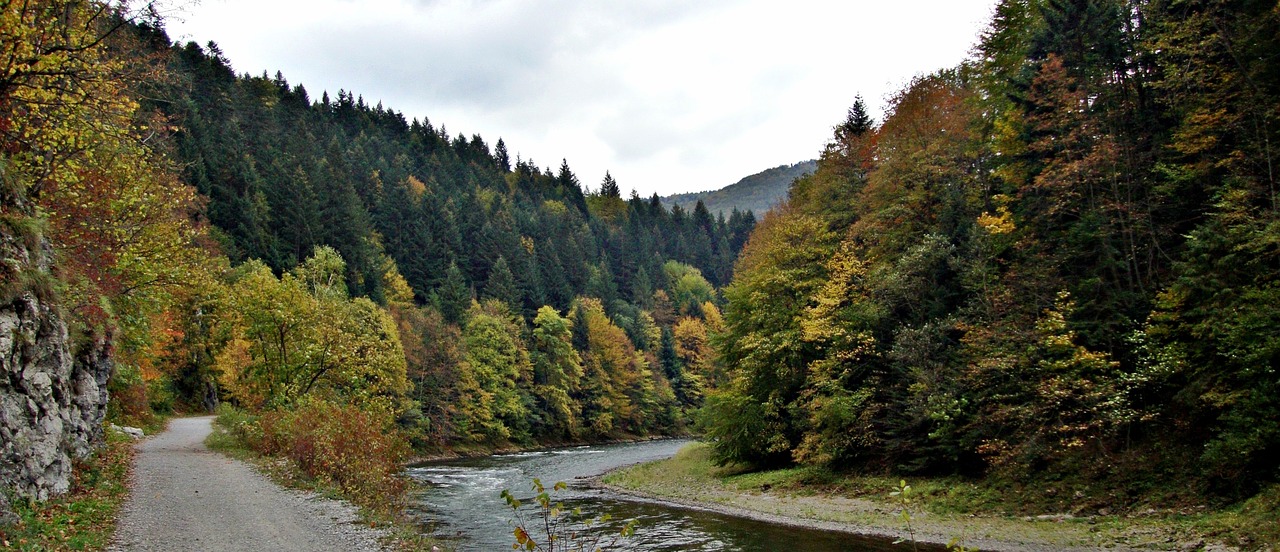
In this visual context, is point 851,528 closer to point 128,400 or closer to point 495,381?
point 128,400

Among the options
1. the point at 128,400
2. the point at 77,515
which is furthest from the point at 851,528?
the point at 128,400

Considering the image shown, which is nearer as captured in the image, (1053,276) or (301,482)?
(301,482)

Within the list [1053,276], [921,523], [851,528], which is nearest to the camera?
[921,523]

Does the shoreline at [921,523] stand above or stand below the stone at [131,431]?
below

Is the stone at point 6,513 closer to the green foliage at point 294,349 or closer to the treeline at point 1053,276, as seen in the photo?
the green foliage at point 294,349

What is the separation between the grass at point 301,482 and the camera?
52.7 feet

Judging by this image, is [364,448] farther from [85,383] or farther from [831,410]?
[831,410]

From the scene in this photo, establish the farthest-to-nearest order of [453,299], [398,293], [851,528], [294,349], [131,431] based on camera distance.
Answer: [398,293]
[453,299]
[294,349]
[131,431]
[851,528]

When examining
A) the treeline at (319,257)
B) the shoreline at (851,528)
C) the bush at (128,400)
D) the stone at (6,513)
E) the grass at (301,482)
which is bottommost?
the shoreline at (851,528)

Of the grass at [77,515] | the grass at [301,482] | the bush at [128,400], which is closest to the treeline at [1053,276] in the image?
the grass at [301,482]

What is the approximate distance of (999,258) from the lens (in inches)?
1010

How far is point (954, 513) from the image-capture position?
71.5 feet

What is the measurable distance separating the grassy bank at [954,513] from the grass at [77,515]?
59.1 feet

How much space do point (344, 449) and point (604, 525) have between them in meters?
9.14
